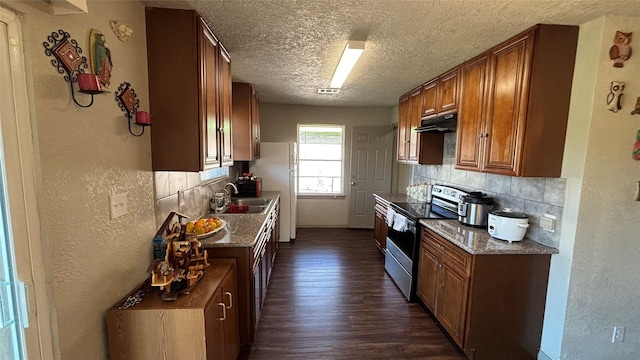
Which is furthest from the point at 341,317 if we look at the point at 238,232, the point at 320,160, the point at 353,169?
the point at 320,160

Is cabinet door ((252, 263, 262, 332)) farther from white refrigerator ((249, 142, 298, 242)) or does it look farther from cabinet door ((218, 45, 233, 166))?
white refrigerator ((249, 142, 298, 242))

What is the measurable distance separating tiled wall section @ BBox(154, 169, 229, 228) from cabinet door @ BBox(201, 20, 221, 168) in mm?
328

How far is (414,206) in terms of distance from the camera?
3.38 metres

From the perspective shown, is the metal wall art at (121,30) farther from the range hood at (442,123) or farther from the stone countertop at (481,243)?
the range hood at (442,123)

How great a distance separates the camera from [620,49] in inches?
65.0

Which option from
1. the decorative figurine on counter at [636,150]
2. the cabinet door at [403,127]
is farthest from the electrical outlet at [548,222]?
the cabinet door at [403,127]

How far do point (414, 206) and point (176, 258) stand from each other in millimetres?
2726

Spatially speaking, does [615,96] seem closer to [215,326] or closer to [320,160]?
[215,326]

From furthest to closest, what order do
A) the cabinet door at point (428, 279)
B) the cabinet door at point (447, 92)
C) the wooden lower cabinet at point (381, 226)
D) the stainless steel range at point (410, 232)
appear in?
1. the wooden lower cabinet at point (381, 226)
2. the stainless steel range at point (410, 232)
3. the cabinet door at point (447, 92)
4. the cabinet door at point (428, 279)

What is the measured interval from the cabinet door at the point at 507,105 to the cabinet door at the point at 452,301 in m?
0.91

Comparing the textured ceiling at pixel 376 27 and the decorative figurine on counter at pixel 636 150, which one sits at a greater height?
the textured ceiling at pixel 376 27

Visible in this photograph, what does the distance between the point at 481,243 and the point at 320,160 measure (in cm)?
375

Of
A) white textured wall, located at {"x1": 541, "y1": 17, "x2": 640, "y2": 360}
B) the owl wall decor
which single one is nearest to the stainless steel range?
white textured wall, located at {"x1": 541, "y1": 17, "x2": 640, "y2": 360}

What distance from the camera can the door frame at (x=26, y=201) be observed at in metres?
0.91
